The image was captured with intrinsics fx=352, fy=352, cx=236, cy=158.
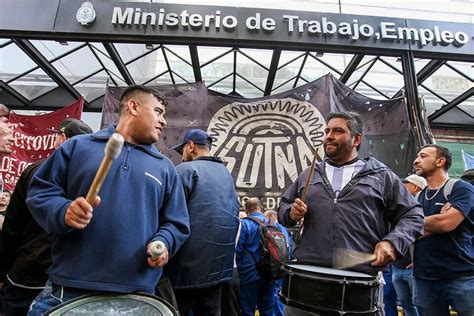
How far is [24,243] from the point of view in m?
2.38

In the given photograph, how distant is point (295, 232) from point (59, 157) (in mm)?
4724

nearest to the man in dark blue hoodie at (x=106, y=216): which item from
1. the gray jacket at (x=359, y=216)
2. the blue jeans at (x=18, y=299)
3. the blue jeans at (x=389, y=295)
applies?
the blue jeans at (x=18, y=299)

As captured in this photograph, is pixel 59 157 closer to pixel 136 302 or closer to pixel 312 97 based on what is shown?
pixel 136 302

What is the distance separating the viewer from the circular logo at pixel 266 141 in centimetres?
562

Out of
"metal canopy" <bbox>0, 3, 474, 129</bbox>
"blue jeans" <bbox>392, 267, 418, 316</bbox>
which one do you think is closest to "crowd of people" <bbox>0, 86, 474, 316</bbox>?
"blue jeans" <bbox>392, 267, 418, 316</bbox>

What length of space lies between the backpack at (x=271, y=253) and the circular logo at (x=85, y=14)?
4337mm

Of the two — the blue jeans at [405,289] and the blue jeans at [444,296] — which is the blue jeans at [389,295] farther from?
the blue jeans at [444,296]

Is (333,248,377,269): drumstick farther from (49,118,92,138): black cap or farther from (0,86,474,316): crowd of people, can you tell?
(49,118,92,138): black cap

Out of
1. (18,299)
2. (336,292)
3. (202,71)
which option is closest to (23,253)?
(18,299)

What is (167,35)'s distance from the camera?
592 cm

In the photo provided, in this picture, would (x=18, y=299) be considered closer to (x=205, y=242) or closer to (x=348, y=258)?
(x=205, y=242)

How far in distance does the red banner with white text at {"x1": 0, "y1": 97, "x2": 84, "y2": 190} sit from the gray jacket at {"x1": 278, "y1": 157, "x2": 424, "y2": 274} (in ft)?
18.6

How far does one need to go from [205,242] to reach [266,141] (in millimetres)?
3139

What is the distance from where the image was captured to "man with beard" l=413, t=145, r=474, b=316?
2.81m
